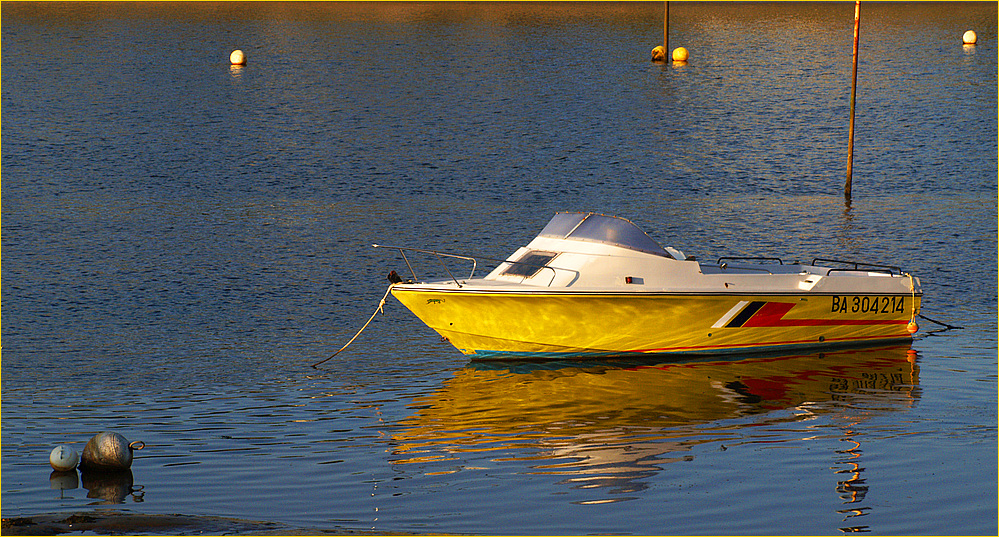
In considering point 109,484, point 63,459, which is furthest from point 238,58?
point 109,484

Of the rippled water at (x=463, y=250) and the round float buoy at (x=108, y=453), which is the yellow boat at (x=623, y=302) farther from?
the round float buoy at (x=108, y=453)

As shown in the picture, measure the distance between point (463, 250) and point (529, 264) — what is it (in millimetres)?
9783

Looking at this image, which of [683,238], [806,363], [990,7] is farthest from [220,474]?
[990,7]

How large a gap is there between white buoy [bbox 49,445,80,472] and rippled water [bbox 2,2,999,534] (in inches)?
10.5

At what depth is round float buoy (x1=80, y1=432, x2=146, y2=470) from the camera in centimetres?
1435

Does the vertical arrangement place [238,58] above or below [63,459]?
above

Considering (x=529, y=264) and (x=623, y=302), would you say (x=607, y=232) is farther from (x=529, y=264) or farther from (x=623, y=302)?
(x=529, y=264)

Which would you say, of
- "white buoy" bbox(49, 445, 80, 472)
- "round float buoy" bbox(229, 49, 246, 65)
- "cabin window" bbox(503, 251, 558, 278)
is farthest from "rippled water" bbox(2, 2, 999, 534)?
"cabin window" bbox(503, 251, 558, 278)

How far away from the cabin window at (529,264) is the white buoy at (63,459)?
914 cm

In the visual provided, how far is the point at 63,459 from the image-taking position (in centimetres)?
1436

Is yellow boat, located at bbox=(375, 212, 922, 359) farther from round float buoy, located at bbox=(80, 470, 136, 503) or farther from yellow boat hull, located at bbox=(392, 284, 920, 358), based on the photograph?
round float buoy, located at bbox=(80, 470, 136, 503)

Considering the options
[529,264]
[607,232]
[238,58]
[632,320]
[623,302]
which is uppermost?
[238,58]

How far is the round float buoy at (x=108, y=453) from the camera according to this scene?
14352mm

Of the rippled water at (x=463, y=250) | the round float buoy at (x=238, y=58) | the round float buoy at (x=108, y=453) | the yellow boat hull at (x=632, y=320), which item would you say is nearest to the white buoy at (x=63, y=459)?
the round float buoy at (x=108, y=453)
